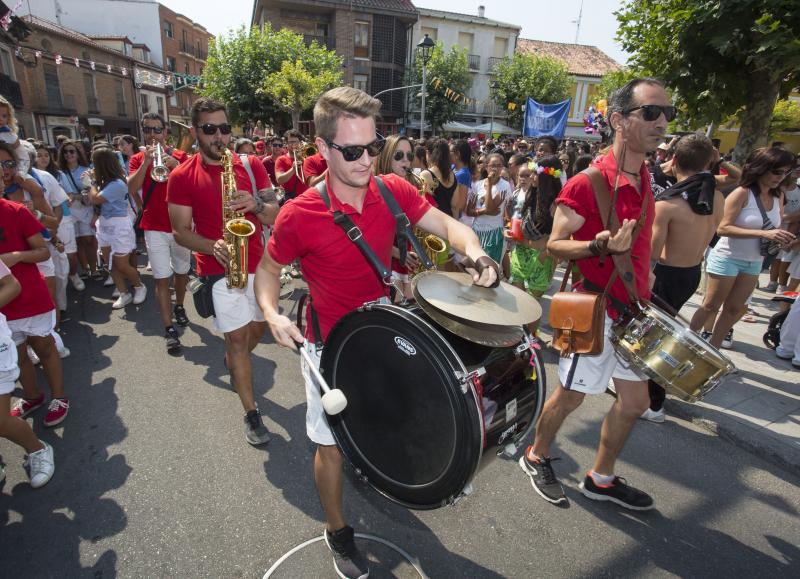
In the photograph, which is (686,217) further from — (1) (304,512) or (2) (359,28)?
(2) (359,28)

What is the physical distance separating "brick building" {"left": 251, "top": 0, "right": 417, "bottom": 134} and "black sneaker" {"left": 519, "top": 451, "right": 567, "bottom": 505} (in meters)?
34.8

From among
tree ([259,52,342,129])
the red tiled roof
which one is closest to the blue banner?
tree ([259,52,342,129])

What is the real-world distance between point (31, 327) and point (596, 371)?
12.7 ft

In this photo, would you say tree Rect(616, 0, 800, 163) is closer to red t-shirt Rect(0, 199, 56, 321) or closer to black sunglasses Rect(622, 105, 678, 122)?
black sunglasses Rect(622, 105, 678, 122)

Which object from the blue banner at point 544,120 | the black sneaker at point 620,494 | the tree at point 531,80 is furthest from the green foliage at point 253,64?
the black sneaker at point 620,494

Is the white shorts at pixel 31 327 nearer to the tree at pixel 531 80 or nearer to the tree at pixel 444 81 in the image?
the tree at pixel 444 81

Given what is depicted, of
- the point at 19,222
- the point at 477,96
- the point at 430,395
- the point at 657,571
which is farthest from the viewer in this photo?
the point at 477,96

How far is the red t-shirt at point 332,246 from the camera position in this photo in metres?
1.96

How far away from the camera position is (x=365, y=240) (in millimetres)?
2008

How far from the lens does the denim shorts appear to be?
4.14 meters

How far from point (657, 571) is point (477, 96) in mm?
40959

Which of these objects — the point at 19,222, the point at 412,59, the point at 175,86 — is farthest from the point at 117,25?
the point at 19,222

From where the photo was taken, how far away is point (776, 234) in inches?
149

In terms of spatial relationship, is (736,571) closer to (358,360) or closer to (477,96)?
(358,360)
